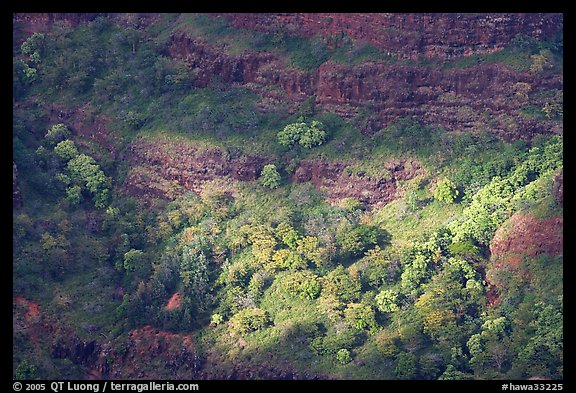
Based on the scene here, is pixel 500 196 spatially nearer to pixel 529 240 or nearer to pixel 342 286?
pixel 529 240

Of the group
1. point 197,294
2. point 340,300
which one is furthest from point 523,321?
point 197,294

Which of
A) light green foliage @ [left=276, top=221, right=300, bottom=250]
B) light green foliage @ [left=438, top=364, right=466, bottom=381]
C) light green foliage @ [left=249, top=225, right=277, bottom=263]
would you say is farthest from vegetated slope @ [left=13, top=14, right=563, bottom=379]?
light green foliage @ [left=438, top=364, right=466, bottom=381]

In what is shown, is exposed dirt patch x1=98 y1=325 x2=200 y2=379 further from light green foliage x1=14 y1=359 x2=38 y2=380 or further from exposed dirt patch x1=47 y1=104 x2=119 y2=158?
exposed dirt patch x1=47 y1=104 x2=119 y2=158

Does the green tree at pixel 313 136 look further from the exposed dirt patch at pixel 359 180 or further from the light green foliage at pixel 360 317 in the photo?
the light green foliage at pixel 360 317

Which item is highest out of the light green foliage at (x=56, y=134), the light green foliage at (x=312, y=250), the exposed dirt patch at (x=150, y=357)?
the light green foliage at (x=56, y=134)

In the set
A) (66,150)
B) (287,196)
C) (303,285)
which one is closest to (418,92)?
(287,196)

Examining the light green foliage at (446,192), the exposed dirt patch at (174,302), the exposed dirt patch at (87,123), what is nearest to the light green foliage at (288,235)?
the exposed dirt patch at (174,302)
